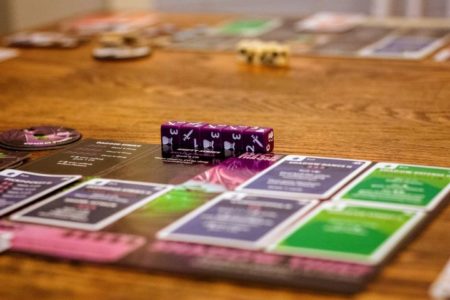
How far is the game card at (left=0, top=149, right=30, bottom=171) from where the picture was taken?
1.27m

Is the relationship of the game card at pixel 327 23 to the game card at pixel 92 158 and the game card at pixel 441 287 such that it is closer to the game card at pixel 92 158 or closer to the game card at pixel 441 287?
the game card at pixel 92 158

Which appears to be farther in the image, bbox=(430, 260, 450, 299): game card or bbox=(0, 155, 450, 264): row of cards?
bbox=(0, 155, 450, 264): row of cards

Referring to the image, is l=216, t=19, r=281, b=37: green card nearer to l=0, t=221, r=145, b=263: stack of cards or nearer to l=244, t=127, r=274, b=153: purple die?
l=244, t=127, r=274, b=153: purple die

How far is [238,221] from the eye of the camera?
1.01 m

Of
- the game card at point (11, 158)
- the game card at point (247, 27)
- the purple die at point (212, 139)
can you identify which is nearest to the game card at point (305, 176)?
the purple die at point (212, 139)

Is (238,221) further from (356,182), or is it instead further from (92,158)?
(92,158)

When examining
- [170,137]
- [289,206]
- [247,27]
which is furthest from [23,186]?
[247,27]

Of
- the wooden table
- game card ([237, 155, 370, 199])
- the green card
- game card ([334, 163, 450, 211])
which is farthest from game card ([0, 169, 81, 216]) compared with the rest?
the green card

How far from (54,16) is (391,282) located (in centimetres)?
292

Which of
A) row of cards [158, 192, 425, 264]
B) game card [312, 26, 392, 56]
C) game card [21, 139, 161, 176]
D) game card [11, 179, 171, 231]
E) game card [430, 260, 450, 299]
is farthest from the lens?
game card [312, 26, 392, 56]

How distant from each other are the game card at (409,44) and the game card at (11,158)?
3.09 feet

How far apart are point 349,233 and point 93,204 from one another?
1.04 feet

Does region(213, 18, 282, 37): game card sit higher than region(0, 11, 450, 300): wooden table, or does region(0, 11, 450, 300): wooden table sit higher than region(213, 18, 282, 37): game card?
region(213, 18, 282, 37): game card

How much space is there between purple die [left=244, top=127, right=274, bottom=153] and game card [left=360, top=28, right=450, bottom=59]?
0.79 metres
